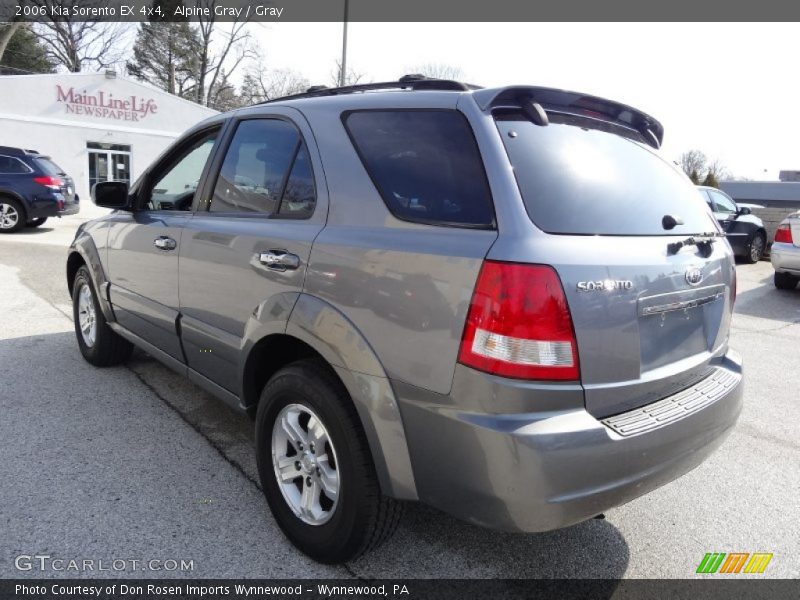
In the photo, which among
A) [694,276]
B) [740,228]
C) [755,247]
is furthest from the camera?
[755,247]

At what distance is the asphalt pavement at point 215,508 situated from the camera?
2404mm

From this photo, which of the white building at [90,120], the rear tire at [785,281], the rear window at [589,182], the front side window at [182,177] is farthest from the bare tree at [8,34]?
the rear window at [589,182]

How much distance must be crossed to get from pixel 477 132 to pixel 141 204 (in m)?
2.66

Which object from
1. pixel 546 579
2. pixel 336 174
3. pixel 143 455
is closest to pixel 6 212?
pixel 143 455

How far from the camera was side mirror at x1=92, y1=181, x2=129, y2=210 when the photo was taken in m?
3.84

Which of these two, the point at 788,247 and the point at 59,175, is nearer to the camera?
the point at 788,247

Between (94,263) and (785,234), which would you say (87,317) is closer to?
(94,263)

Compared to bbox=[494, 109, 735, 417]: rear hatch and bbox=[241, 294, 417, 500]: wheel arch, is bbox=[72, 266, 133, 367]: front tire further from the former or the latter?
bbox=[494, 109, 735, 417]: rear hatch

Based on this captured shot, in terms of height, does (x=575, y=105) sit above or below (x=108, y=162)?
above

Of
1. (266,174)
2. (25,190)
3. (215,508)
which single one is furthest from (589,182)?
(25,190)

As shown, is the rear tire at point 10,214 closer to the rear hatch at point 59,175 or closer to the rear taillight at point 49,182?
the rear taillight at point 49,182

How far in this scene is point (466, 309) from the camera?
6.07 ft

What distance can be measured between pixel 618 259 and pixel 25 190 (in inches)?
539

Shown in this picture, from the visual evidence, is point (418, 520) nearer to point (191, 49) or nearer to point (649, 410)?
point (649, 410)
